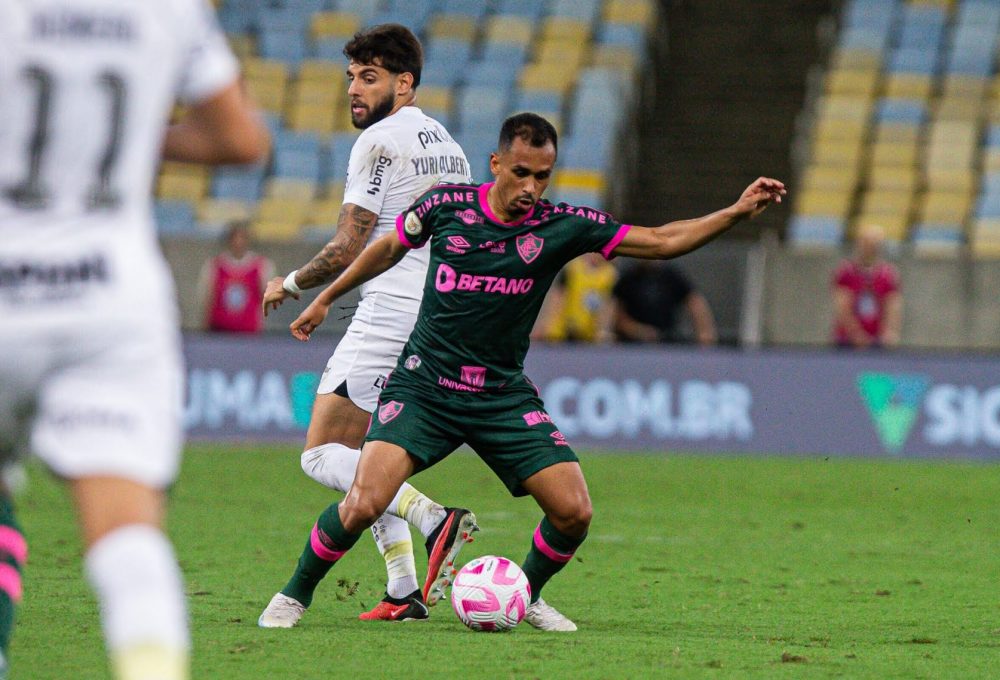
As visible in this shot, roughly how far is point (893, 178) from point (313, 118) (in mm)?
7242

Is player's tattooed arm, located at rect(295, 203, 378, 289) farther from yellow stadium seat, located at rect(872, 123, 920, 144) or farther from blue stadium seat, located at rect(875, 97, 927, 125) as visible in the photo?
blue stadium seat, located at rect(875, 97, 927, 125)

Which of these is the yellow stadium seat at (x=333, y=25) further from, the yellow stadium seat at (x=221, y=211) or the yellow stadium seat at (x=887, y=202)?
the yellow stadium seat at (x=887, y=202)

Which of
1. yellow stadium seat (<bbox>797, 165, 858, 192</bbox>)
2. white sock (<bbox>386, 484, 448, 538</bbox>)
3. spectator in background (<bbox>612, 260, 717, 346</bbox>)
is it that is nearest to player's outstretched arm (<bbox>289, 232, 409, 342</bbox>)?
white sock (<bbox>386, 484, 448, 538</bbox>)

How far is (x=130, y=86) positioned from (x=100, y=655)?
277 centimetres

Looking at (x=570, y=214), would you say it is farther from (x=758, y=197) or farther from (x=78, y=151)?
(x=78, y=151)

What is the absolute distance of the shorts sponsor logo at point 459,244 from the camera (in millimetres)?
6266

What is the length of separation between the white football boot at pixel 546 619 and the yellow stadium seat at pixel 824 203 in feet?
45.1

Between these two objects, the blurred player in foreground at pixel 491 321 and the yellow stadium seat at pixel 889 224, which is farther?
the yellow stadium seat at pixel 889 224

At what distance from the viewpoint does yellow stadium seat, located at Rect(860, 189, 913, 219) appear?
19484mm

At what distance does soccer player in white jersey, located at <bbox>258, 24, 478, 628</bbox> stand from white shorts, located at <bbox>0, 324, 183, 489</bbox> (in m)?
3.24

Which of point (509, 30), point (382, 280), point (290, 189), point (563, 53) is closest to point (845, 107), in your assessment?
point (563, 53)

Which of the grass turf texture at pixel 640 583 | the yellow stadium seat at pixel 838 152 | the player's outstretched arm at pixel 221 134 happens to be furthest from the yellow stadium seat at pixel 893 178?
the player's outstretched arm at pixel 221 134

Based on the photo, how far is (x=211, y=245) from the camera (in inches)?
710

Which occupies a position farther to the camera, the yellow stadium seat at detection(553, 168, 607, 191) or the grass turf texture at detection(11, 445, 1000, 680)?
the yellow stadium seat at detection(553, 168, 607, 191)
